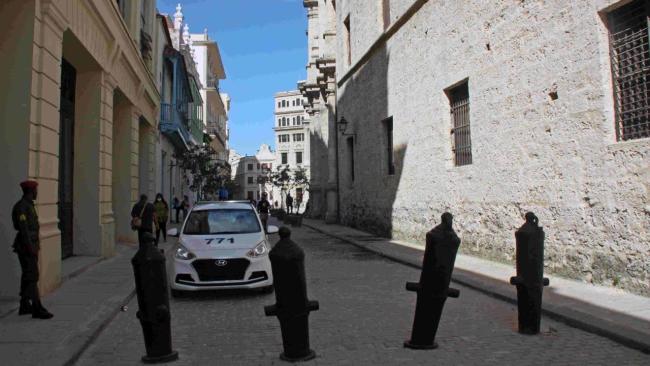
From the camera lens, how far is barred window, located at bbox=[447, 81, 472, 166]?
12.7 meters

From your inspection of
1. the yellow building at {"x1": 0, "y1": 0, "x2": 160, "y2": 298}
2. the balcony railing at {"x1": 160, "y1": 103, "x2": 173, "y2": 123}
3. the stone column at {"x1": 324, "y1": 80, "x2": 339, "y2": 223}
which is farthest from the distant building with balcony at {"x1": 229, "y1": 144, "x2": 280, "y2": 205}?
the yellow building at {"x1": 0, "y1": 0, "x2": 160, "y2": 298}

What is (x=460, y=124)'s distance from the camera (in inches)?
514

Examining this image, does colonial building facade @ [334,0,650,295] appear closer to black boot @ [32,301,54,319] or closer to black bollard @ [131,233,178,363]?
black bollard @ [131,233,178,363]

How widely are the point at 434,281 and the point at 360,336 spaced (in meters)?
1.18

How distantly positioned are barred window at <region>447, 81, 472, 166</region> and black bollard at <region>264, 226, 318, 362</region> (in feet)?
28.6

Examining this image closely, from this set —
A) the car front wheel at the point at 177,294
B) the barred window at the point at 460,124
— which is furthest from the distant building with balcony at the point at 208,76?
the car front wheel at the point at 177,294

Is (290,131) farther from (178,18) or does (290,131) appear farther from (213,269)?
(213,269)

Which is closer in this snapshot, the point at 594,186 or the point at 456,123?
the point at 594,186

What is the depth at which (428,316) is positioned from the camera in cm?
514

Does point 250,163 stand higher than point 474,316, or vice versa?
point 250,163

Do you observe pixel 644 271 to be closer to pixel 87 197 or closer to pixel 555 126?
pixel 555 126

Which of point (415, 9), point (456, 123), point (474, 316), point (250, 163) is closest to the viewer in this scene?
point (474, 316)

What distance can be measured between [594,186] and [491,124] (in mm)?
3301

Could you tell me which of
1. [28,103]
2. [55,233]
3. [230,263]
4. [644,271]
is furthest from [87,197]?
[644,271]
